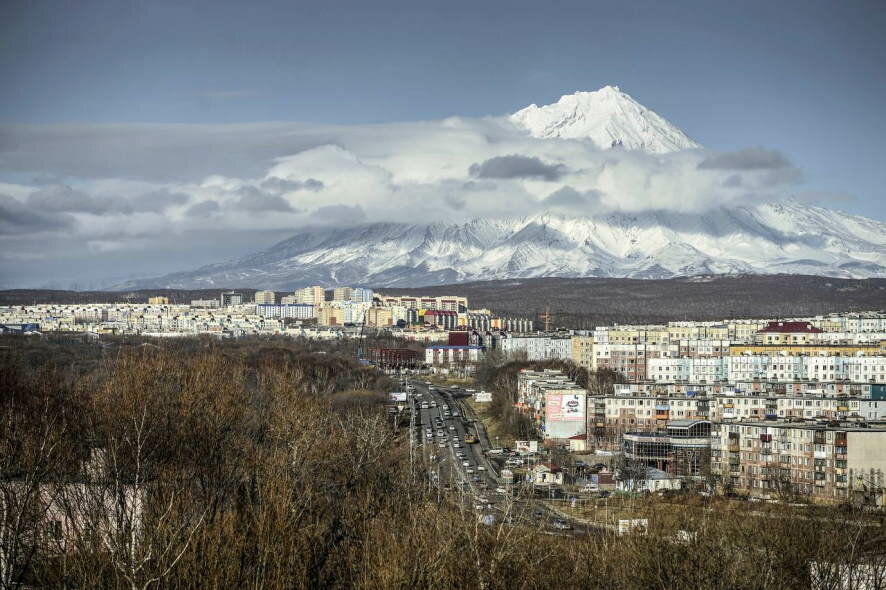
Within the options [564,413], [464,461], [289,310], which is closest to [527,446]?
[564,413]

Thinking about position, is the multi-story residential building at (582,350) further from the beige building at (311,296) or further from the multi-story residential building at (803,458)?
the beige building at (311,296)

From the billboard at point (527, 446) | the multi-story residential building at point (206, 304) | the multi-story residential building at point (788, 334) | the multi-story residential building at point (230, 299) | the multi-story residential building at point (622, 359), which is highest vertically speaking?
the multi-story residential building at point (230, 299)

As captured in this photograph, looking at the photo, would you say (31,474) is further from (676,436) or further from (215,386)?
(676,436)

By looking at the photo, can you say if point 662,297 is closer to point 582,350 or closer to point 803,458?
point 582,350

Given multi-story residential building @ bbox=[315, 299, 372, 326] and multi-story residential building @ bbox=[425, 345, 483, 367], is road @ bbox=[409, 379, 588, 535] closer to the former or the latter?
multi-story residential building @ bbox=[425, 345, 483, 367]

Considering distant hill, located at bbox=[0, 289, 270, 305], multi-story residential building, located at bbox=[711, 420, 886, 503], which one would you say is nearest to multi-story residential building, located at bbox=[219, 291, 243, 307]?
distant hill, located at bbox=[0, 289, 270, 305]

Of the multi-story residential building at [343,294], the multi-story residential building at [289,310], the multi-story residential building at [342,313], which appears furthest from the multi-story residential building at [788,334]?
the multi-story residential building at [343,294]

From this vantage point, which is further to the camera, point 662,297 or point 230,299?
point 230,299
